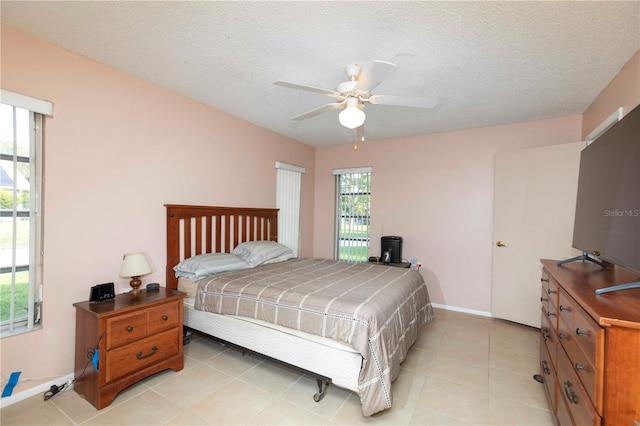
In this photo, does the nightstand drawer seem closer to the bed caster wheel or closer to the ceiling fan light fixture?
the bed caster wheel

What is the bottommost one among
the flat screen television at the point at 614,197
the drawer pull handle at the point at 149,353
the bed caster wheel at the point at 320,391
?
the bed caster wheel at the point at 320,391

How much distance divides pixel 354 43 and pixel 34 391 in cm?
331

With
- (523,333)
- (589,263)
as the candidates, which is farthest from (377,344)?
(523,333)

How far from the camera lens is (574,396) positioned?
1322mm

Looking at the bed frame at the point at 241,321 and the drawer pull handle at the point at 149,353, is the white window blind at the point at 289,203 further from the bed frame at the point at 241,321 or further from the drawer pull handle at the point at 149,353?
the drawer pull handle at the point at 149,353

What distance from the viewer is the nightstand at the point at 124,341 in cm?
191

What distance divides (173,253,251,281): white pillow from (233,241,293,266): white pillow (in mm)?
232

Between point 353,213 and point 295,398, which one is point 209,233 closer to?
point 295,398

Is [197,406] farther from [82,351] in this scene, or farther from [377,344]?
[377,344]

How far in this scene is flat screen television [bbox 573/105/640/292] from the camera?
1314mm

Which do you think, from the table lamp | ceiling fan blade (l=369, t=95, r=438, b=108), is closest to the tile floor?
the table lamp

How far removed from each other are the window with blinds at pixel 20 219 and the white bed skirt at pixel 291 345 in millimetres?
1185

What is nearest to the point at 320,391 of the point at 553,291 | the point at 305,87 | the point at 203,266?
the point at 203,266

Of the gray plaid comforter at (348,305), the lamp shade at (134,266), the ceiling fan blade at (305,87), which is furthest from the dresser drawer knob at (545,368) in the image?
the lamp shade at (134,266)
